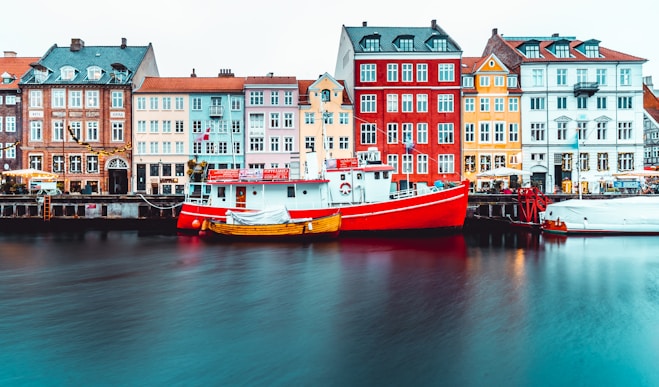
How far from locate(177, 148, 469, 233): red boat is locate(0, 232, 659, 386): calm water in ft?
14.0

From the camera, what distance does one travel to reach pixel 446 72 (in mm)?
47781

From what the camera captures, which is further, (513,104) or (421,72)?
(513,104)

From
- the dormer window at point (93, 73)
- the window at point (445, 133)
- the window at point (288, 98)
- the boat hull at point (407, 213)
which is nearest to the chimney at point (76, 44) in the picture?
the dormer window at point (93, 73)

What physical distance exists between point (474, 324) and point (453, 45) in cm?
4024

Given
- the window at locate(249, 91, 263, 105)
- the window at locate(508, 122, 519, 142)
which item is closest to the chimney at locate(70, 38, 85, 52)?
the window at locate(249, 91, 263, 105)

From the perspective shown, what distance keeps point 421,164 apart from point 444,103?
→ 647cm

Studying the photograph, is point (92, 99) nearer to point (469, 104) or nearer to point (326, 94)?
point (326, 94)

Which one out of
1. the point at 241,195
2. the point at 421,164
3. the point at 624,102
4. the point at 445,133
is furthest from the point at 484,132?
the point at 241,195

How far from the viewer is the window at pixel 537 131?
48.2 meters

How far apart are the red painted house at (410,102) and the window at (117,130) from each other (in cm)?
2254

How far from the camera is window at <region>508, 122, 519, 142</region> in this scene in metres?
48.2

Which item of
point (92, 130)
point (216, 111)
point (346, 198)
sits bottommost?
point (346, 198)

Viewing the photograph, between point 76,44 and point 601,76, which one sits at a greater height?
point 76,44

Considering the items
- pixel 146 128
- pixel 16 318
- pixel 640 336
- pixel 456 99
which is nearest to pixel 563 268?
pixel 640 336
